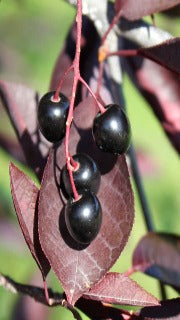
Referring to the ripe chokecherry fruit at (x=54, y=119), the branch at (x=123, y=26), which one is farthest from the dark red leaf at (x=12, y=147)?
the ripe chokecherry fruit at (x=54, y=119)

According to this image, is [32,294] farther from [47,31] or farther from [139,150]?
[47,31]

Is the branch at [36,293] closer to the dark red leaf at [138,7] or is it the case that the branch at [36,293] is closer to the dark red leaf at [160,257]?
the dark red leaf at [160,257]

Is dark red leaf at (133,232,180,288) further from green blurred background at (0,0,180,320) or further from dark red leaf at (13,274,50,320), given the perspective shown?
green blurred background at (0,0,180,320)

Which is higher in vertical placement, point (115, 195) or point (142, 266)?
point (115, 195)

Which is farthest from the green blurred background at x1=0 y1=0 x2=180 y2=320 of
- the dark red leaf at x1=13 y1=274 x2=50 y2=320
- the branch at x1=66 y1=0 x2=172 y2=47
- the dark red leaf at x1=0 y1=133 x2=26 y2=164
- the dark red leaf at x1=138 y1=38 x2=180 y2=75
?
→ the dark red leaf at x1=138 y1=38 x2=180 y2=75

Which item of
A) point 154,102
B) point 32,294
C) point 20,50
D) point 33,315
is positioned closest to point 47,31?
point 20,50

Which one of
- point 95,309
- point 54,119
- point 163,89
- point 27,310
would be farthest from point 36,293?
point 27,310
